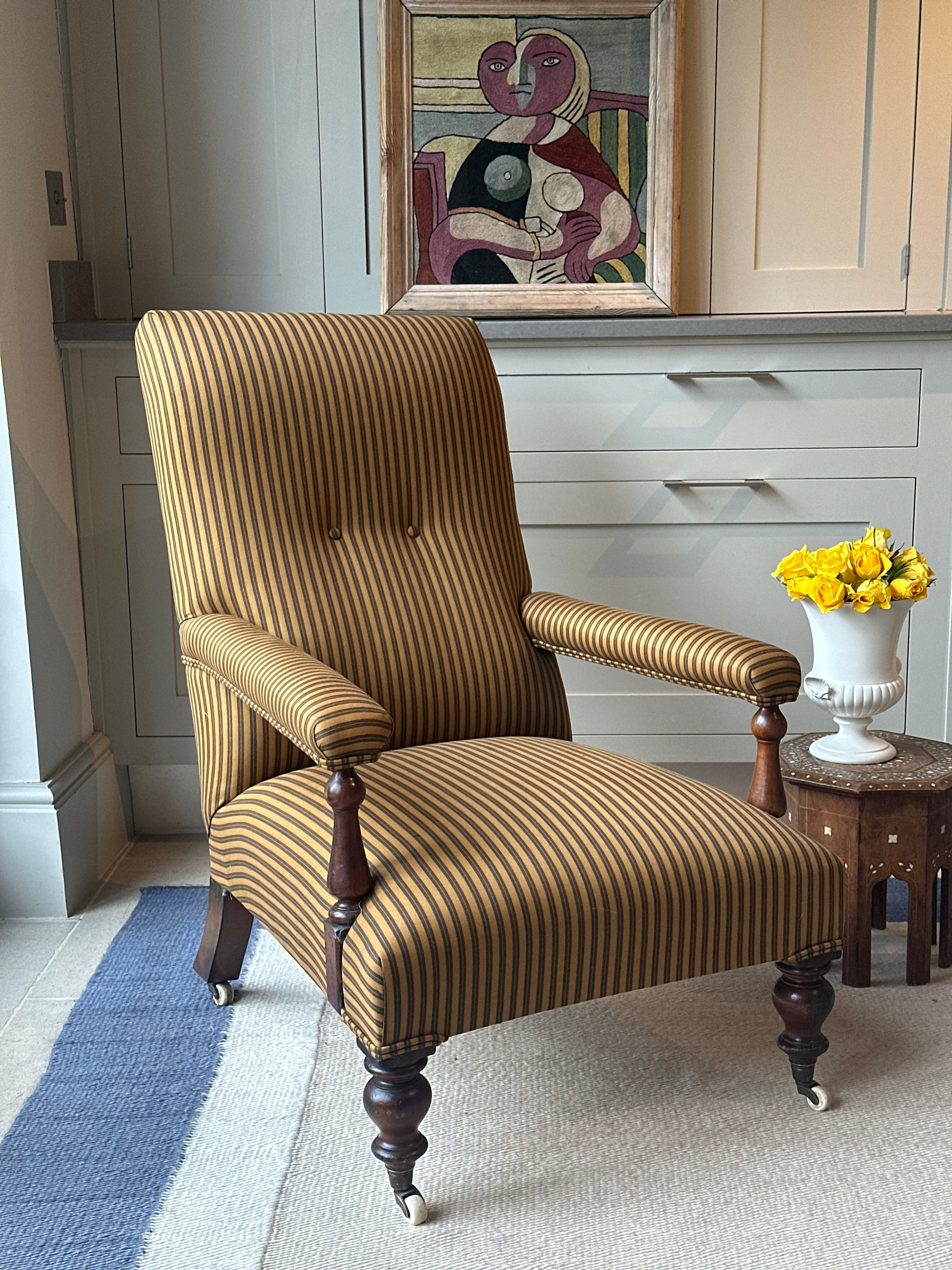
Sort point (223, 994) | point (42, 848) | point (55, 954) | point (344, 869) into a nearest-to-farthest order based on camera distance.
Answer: point (344, 869), point (223, 994), point (55, 954), point (42, 848)

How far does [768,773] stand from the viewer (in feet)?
4.83

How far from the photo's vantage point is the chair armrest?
3.87 feet

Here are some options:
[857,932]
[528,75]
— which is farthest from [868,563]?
[528,75]

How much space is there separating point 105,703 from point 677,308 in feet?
4.60

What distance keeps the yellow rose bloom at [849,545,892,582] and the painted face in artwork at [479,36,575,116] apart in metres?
1.15

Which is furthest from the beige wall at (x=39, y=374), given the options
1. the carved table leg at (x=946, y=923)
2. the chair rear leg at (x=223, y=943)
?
the carved table leg at (x=946, y=923)

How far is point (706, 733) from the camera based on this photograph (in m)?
2.33

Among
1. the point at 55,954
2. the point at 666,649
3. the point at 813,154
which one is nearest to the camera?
the point at 666,649

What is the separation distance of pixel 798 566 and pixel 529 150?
1.07 meters

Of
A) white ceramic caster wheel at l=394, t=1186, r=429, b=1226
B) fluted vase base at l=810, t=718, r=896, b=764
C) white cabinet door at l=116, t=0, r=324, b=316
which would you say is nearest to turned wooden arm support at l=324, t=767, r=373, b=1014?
white ceramic caster wheel at l=394, t=1186, r=429, b=1226

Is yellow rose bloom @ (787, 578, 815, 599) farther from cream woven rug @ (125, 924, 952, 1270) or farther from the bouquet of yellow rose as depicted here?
cream woven rug @ (125, 924, 952, 1270)

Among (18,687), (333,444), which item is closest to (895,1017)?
(333,444)

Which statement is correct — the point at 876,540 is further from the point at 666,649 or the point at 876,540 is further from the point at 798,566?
the point at 666,649

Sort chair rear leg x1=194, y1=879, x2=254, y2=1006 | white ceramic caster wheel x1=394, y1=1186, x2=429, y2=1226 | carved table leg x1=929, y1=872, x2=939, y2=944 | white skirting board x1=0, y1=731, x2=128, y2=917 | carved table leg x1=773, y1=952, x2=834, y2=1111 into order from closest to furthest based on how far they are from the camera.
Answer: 1. white ceramic caster wheel x1=394, y1=1186, x2=429, y2=1226
2. carved table leg x1=773, y1=952, x2=834, y2=1111
3. chair rear leg x1=194, y1=879, x2=254, y2=1006
4. carved table leg x1=929, y1=872, x2=939, y2=944
5. white skirting board x1=0, y1=731, x2=128, y2=917
